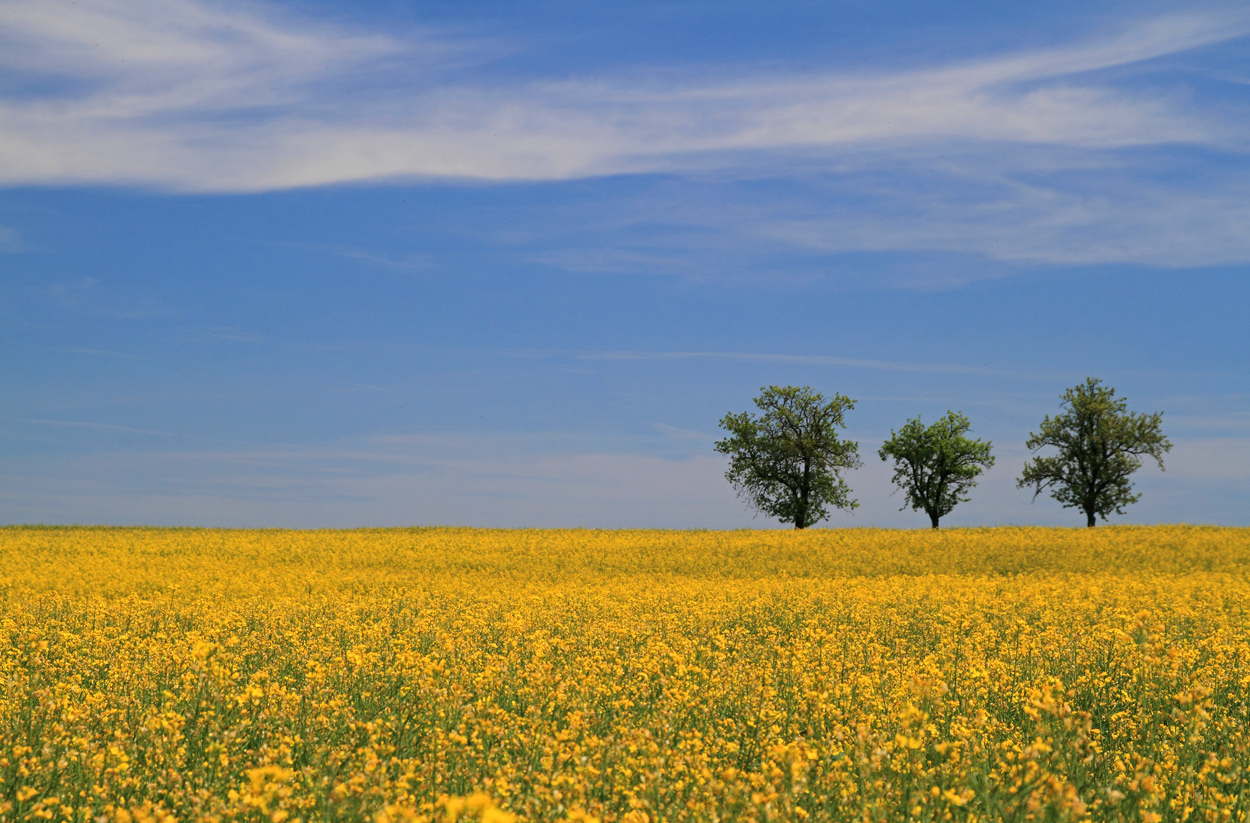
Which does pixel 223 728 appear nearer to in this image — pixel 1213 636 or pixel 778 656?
pixel 778 656

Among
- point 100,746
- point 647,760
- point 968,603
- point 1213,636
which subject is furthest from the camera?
point 968,603

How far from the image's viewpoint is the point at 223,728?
6.43m

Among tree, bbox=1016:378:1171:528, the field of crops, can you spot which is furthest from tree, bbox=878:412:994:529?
the field of crops

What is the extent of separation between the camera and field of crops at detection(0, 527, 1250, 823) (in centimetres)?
467

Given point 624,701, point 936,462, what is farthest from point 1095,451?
point 624,701

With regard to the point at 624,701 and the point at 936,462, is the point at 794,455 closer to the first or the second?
the point at 936,462

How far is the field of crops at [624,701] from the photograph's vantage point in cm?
467

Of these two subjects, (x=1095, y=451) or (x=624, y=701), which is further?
(x=1095, y=451)

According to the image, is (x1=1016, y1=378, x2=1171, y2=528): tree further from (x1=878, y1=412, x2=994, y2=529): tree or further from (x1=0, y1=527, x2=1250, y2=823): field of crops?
(x1=0, y1=527, x2=1250, y2=823): field of crops

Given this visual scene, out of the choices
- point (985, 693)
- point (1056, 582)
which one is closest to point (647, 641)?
point (985, 693)

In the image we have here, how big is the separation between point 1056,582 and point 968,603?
25.8ft

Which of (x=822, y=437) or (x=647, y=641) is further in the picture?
(x=822, y=437)

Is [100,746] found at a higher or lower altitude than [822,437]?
lower

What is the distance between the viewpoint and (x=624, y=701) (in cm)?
778
